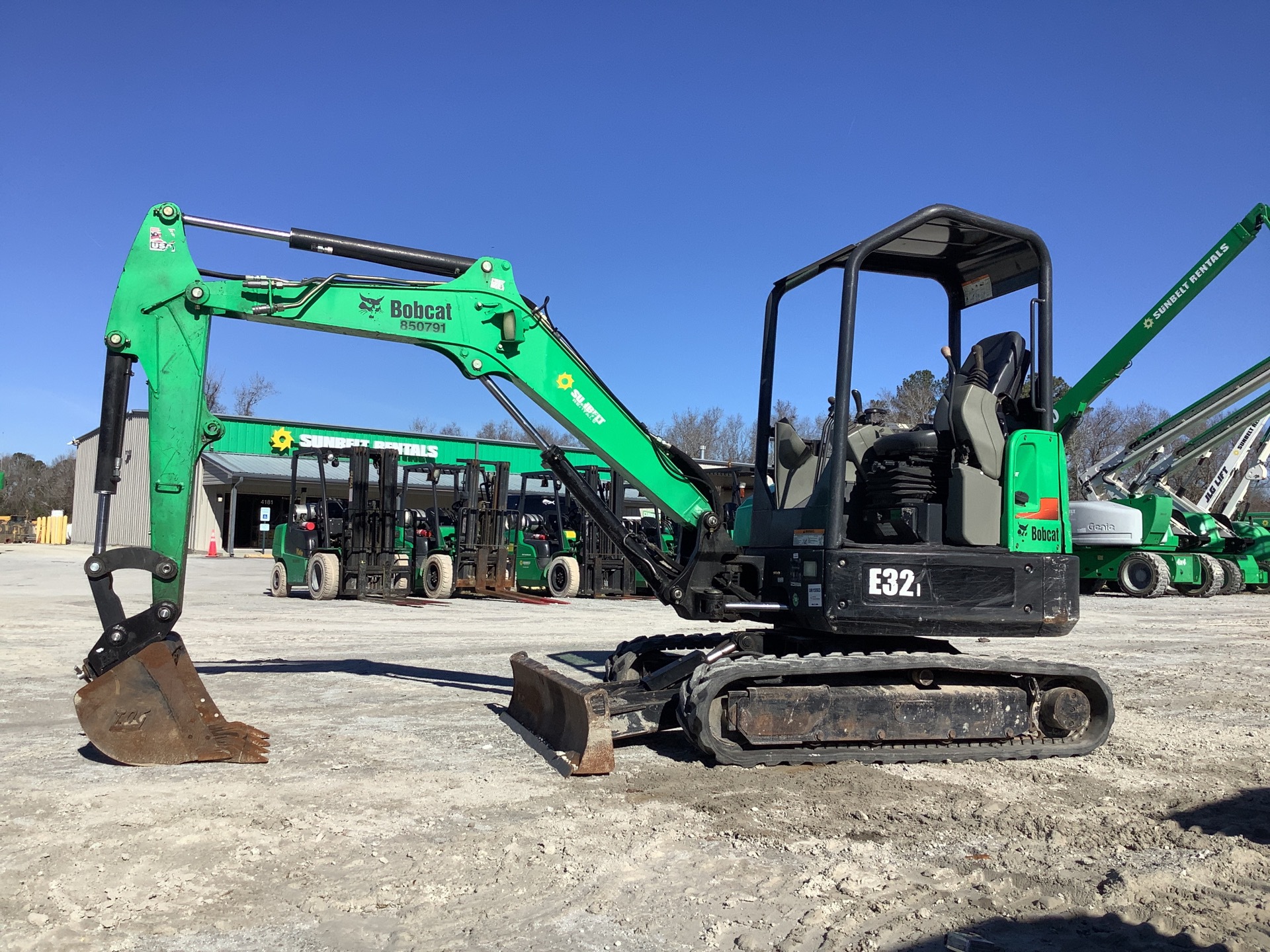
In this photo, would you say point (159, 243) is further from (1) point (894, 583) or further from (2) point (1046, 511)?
(2) point (1046, 511)

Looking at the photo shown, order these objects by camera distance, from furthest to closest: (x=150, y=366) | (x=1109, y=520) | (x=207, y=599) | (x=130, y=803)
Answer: (x=1109, y=520)
(x=207, y=599)
(x=150, y=366)
(x=130, y=803)

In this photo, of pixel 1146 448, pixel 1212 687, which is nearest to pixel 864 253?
pixel 1212 687

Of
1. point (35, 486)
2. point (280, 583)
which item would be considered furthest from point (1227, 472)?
point (35, 486)

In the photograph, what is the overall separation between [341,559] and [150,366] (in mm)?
12592

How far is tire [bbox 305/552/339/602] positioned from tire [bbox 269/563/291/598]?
1094mm

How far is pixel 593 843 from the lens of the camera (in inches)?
164

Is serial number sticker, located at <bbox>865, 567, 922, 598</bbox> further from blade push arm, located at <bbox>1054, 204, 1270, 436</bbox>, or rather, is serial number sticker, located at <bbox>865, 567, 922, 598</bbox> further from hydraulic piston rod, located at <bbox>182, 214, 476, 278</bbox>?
blade push arm, located at <bbox>1054, 204, 1270, 436</bbox>

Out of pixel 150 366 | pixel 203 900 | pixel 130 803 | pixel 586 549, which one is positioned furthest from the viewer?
pixel 586 549

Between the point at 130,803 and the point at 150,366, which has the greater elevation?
the point at 150,366

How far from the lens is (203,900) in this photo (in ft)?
11.3

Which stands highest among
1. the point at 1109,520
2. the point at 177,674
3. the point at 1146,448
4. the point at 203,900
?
the point at 1146,448

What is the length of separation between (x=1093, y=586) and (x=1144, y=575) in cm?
190

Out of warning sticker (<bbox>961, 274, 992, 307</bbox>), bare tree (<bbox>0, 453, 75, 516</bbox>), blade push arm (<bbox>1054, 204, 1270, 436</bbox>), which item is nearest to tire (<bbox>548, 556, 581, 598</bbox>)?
blade push arm (<bbox>1054, 204, 1270, 436</bbox>)

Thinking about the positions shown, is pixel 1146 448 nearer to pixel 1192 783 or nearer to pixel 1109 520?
pixel 1109 520
